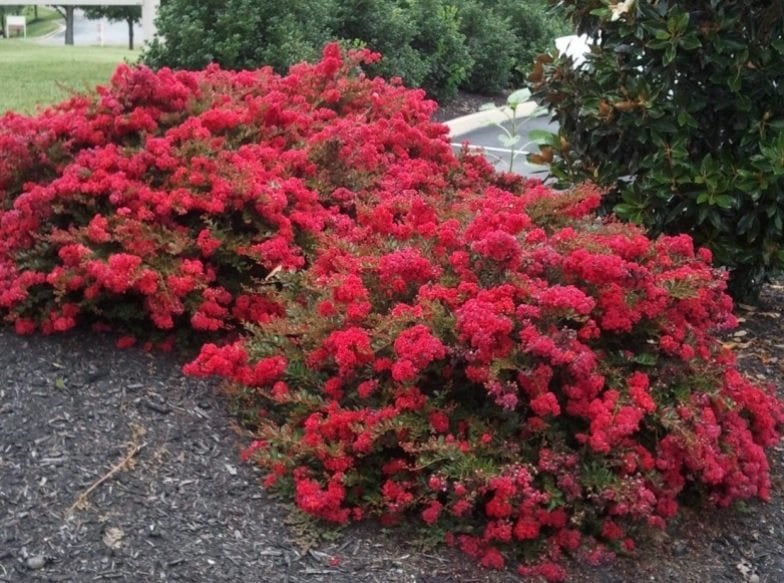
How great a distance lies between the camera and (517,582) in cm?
315

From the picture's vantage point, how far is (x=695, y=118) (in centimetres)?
498

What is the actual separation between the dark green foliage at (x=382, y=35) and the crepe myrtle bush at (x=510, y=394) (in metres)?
6.01

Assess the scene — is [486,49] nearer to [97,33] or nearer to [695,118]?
[695,118]

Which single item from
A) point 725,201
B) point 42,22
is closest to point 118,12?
point 42,22

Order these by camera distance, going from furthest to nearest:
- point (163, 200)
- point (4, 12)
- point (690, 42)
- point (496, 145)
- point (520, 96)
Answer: point (4, 12), point (496, 145), point (520, 96), point (690, 42), point (163, 200)

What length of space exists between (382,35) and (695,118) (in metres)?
6.65

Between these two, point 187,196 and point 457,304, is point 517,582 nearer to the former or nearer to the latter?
point 457,304

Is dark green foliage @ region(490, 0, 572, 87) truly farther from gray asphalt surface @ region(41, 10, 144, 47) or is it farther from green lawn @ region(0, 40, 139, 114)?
gray asphalt surface @ region(41, 10, 144, 47)

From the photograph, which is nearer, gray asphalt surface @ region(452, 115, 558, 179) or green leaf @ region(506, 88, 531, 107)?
green leaf @ region(506, 88, 531, 107)

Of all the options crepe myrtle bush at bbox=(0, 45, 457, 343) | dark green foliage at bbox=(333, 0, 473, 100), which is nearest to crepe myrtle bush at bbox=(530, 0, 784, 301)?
crepe myrtle bush at bbox=(0, 45, 457, 343)

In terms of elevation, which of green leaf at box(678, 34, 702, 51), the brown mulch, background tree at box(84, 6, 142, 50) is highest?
green leaf at box(678, 34, 702, 51)

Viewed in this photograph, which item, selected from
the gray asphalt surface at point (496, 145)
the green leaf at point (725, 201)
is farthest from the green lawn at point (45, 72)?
the green leaf at point (725, 201)

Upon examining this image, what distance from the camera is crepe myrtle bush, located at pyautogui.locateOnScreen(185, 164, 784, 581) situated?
10.5ft

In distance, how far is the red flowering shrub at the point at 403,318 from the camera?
3.25 metres
